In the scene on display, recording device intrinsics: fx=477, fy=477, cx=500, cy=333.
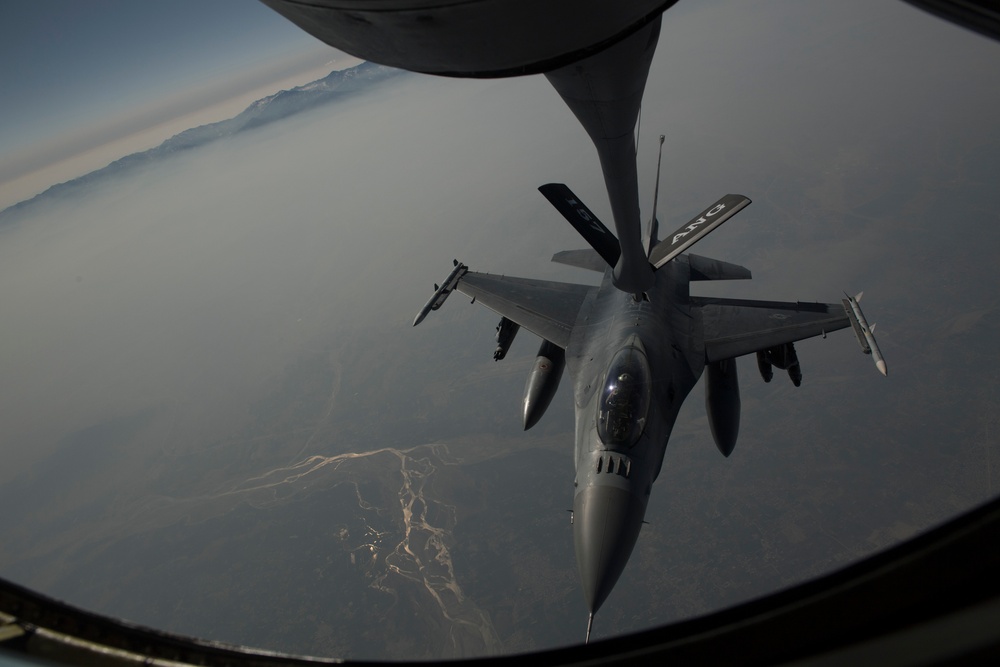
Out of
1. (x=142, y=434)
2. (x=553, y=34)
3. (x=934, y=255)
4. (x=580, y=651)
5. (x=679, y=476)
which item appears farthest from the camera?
(x=142, y=434)

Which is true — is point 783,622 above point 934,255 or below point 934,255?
above

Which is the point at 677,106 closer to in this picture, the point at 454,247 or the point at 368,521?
the point at 454,247

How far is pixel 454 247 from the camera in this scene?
12875 cm

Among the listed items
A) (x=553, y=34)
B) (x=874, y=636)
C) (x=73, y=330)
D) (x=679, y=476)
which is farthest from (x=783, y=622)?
(x=73, y=330)

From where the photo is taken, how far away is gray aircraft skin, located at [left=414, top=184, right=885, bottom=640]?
976 cm

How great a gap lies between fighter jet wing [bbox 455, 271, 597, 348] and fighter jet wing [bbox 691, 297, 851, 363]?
4027 millimetres

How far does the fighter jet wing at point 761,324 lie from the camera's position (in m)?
12.6

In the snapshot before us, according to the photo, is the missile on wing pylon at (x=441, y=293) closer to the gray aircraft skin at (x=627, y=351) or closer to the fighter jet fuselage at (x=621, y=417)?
the gray aircraft skin at (x=627, y=351)

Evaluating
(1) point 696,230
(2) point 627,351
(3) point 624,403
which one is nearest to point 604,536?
(3) point 624,403

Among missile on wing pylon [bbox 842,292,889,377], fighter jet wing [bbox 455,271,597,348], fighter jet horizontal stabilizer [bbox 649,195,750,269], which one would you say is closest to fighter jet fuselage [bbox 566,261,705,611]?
fighter jet wing [bbox 455,271,597,348]

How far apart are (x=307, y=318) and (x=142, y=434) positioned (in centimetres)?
4829

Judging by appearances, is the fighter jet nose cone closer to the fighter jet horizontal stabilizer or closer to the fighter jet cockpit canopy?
the fighter jet cockpit canopy

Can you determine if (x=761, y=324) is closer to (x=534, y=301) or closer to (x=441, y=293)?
(x=534, y=301)

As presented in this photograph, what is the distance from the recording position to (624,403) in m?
10.0
